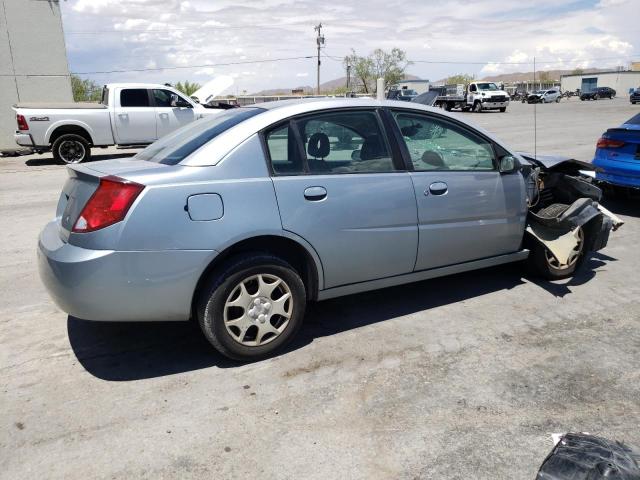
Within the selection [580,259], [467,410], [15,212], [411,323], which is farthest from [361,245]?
[15,212]

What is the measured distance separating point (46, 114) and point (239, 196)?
490 inches

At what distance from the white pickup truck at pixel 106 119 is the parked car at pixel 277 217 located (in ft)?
36.9

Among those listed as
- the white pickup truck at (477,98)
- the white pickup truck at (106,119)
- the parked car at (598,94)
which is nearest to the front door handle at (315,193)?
the white pickup truck at (106,119)

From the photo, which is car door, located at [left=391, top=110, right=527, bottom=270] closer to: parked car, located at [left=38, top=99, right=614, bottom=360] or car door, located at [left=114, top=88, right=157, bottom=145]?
parked car, located at [left=38, top=99, right=614, bottom=360]

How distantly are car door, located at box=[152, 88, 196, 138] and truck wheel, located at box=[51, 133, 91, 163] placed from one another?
6.32 feet

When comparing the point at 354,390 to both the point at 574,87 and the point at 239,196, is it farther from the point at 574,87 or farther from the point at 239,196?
the point at 574,87

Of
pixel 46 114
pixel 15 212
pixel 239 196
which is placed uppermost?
pixel 46 114

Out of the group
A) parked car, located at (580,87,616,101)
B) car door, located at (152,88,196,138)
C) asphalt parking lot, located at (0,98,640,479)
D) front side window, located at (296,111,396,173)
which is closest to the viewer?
asphalt parking lot, located at (0,98,640,479)

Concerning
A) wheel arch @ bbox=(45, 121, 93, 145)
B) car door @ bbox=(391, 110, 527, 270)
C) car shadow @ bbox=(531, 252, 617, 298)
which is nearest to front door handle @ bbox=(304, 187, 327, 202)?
car door @ bbox=(391, 110, 527, 270)

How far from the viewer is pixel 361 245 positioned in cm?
391

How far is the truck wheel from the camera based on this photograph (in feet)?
46.2

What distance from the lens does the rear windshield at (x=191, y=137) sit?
3680 millimetres

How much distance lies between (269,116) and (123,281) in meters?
1.42

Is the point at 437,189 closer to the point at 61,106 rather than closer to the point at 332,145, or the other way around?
the point at 332,145
